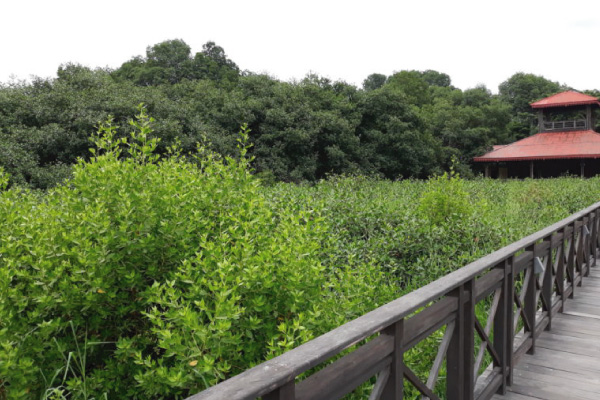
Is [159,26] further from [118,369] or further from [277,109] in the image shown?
[118,369]

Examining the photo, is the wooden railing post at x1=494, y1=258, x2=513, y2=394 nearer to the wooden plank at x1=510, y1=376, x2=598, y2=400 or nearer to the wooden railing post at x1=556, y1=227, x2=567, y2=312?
the wooden plank at x1=510, y1=376, x2=598, y2=400

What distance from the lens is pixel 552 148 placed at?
30.8m

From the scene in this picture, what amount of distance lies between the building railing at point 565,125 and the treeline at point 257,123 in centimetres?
430

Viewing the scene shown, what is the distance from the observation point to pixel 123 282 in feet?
8.38

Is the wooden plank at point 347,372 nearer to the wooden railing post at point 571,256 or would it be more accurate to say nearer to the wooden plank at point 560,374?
the wooden plank at point 560,374

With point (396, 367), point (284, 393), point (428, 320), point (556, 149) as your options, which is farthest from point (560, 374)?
point (556, 149)

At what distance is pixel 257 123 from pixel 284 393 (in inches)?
955

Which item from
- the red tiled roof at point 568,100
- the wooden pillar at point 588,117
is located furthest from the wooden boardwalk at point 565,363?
the wooden pillar at point 588,117

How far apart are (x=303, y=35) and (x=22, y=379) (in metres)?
46.7

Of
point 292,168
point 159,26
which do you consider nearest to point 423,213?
point 292,168

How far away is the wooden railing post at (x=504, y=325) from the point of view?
10.2 feet

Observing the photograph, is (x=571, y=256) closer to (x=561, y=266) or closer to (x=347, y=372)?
(x=561, y=266)

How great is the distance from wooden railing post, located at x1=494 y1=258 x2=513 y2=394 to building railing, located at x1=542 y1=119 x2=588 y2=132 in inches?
1365

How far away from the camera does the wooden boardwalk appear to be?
10.5 ft
